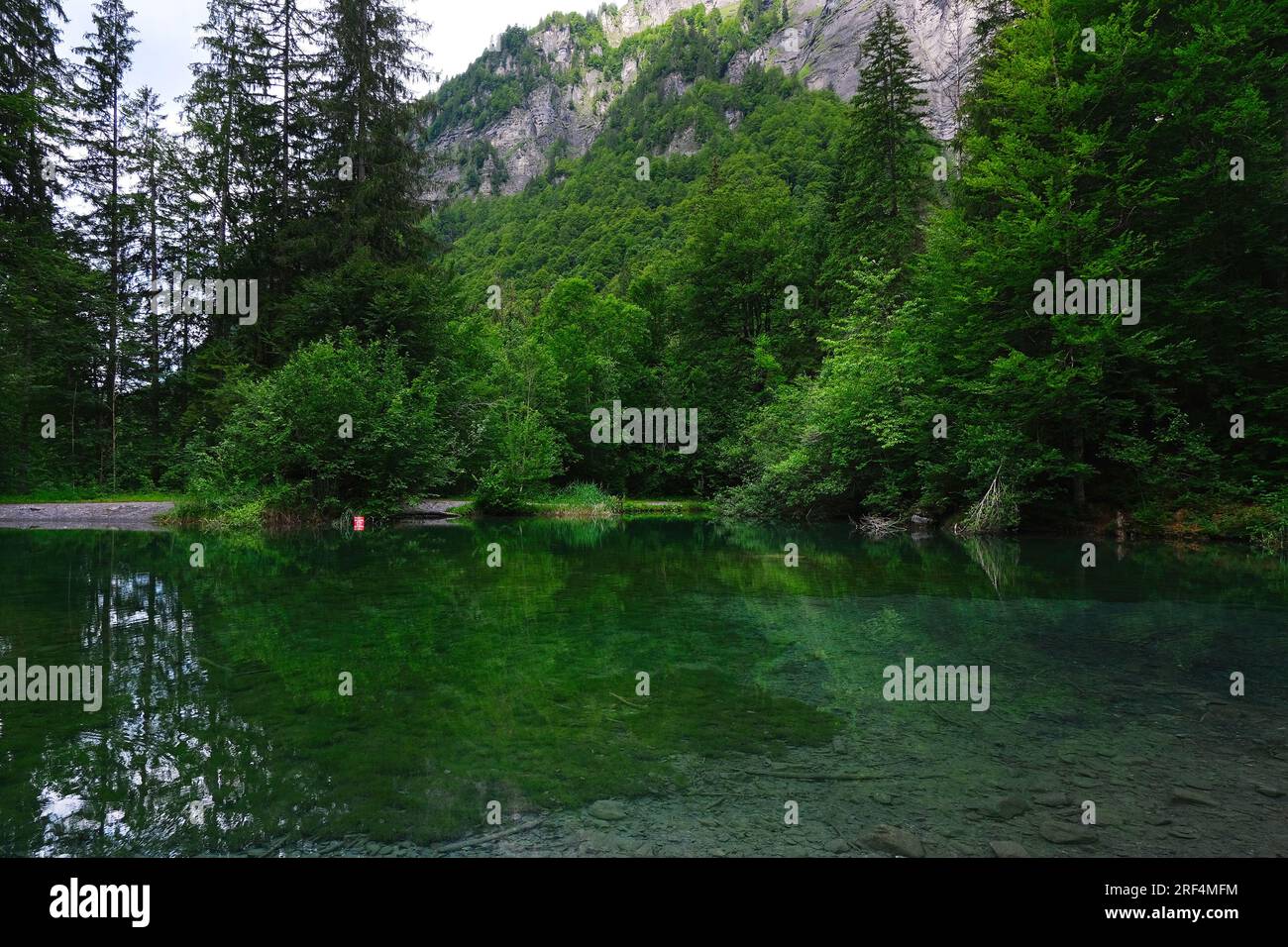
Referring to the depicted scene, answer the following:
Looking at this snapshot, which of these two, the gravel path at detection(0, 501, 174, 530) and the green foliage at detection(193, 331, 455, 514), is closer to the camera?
the gravel path at detection(0, 501, 174, 530)

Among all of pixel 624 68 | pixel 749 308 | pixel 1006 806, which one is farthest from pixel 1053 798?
pixel 624 68

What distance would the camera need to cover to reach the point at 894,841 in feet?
9.37

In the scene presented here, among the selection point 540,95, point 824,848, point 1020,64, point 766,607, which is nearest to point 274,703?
point 824,848

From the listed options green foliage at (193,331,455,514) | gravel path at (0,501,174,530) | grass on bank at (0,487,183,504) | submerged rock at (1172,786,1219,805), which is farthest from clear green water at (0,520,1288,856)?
grass on bank at (0,487,183,504)

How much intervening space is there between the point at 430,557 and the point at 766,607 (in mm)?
7500

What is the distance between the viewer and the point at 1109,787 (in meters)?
3.33

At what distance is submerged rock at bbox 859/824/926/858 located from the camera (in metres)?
2.76

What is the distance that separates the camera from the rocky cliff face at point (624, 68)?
93562 millimetres

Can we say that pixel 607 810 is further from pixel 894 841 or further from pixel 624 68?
pixel 624 68

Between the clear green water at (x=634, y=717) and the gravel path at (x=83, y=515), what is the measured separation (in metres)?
13.1

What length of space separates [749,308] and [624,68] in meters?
134

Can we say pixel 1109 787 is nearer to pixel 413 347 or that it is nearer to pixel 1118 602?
pixel 1118 602

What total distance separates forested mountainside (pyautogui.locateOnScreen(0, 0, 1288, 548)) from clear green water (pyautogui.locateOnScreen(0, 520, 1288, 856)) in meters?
9.05

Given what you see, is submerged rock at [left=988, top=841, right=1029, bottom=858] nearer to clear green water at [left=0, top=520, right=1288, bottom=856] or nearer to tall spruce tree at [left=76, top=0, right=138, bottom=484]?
clear green water at [left=0, top=520, right=1288, bottom=856]
